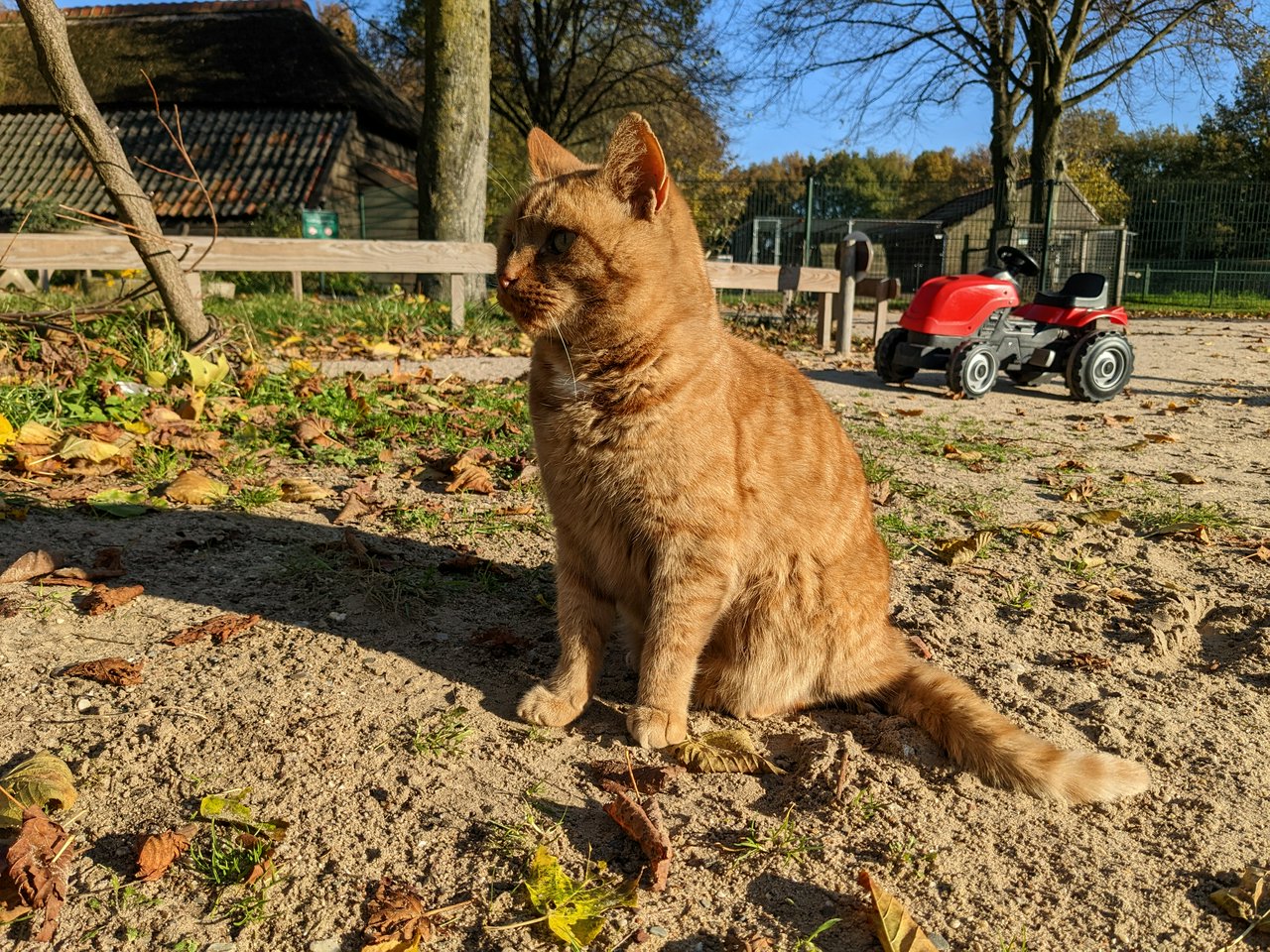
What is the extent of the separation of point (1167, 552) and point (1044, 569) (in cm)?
69

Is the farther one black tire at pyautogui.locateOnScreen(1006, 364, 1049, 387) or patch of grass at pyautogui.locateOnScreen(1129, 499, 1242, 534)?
black tire at pyautogui.locateOnScreen(1006, 364, 1049, 387)

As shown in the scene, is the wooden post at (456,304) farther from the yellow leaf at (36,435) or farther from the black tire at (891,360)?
the yellow leaf at (36,435)

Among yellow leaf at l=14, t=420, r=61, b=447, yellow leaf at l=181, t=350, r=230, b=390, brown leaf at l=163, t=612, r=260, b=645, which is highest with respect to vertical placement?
yellow leaf at l=181, t=350, r=230, b=390

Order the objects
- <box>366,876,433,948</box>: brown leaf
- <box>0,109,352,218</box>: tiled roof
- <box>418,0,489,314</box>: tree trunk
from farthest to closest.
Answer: <box>0,109,352,218</box>: tiled roof → <box>418,0,489,314</box>: tree trunk → <box>366,876,433,948</box>: brown leaf

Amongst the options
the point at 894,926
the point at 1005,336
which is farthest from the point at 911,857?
the point at 1005,336

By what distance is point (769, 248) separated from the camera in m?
26.4

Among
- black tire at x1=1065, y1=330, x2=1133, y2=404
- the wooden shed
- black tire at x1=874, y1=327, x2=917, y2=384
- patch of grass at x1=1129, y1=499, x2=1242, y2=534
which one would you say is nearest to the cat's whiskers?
patch of grass at x1=1129, y1=499, x2=1242, y2=534

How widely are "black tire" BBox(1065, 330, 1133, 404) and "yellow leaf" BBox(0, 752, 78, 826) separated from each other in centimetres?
831

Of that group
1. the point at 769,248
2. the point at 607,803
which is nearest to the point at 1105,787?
the point at 607,803

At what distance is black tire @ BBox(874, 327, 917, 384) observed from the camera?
8406mm

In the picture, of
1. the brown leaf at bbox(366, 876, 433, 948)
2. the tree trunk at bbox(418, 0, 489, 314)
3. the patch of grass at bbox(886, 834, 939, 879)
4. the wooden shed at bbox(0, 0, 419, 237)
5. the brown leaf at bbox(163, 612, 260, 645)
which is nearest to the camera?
the brown leaf at bbox(366, 876, 433, 948)

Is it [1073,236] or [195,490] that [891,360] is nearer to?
[195,490]

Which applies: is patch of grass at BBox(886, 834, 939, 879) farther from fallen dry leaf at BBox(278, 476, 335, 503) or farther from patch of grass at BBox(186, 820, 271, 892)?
fallen dry leaf at BBox(278, 476, 335, 503)

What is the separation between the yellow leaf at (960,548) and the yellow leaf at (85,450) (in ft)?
13.6
